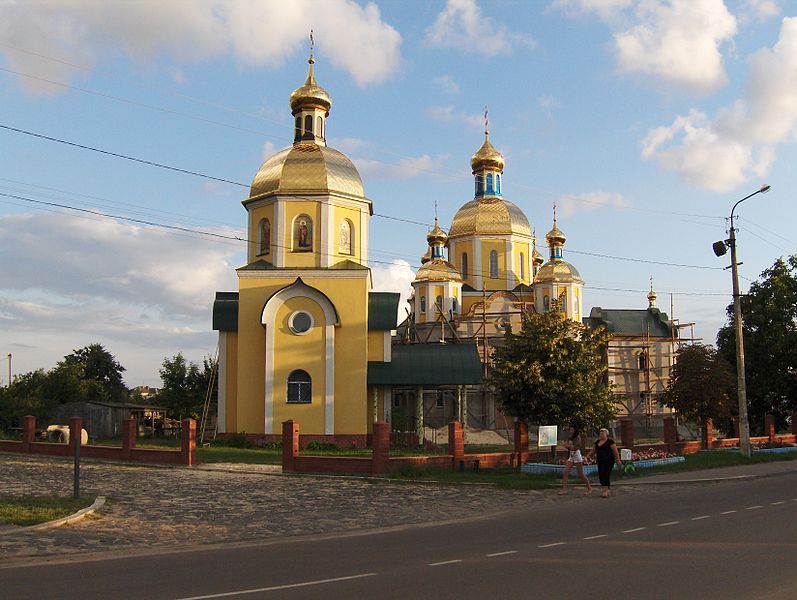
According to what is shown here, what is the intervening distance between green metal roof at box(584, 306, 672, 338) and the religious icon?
3062cm

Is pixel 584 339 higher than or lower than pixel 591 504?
higher

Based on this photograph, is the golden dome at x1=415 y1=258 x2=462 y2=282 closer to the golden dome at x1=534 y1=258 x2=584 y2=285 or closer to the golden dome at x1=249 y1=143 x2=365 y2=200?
the golden dome at x1=534 y1=258 x2=584 y2=285

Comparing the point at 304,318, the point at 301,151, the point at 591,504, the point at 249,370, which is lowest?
the point at 591,504

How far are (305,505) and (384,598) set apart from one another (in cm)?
798

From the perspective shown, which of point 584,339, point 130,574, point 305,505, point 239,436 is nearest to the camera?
point 130,574

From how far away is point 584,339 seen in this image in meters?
24.4

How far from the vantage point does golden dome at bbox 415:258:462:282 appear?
5034cm

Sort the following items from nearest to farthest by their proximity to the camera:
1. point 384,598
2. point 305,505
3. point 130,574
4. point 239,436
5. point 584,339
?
point 384,598 → point 130,574 → point 305,505 → point 584,339 → point 239,436

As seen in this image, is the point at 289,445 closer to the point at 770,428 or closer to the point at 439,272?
the point at 770,428

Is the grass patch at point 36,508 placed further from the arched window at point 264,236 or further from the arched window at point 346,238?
the arched window at point 346,238

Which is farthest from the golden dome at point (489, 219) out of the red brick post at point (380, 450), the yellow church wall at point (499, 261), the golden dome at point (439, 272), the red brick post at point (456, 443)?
the red brick post at point (380, 450)

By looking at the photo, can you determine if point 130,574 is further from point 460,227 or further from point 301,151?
point 460,227

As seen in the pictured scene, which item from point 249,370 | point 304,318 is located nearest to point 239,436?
point 249,370

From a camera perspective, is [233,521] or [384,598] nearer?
[384,598]
